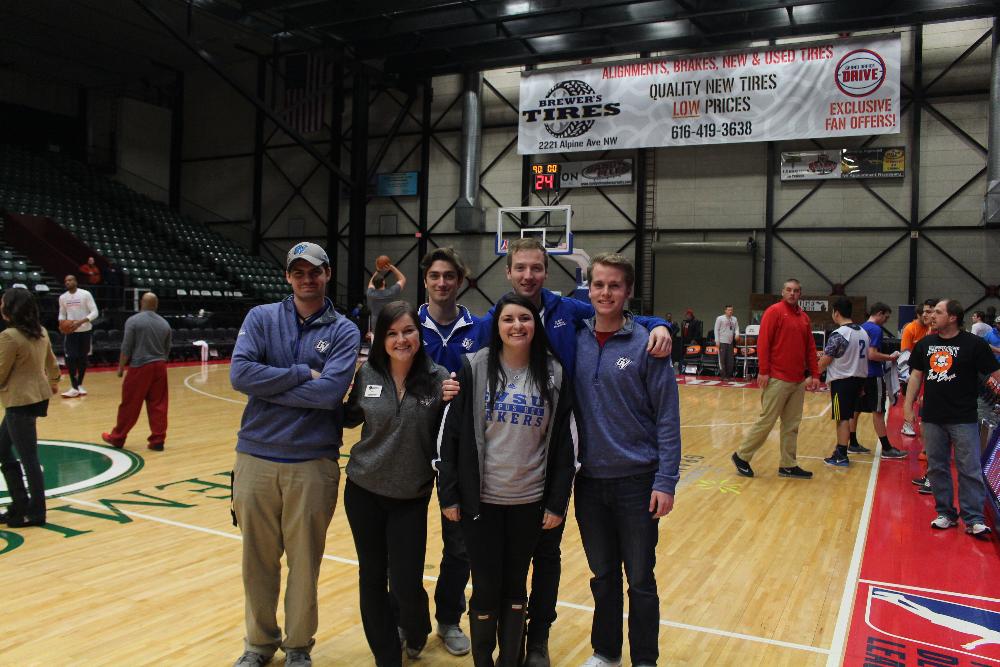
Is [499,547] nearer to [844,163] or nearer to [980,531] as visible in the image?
[980,531]

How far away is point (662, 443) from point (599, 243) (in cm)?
1745

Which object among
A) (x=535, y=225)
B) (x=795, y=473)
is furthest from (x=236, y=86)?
(x=795, y=473)

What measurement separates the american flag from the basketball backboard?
20.5ft

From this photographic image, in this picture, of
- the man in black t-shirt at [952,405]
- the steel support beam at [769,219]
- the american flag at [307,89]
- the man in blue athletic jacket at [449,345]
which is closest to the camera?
the man in blue athletic jacket at [449,345]

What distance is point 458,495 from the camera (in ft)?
9.32

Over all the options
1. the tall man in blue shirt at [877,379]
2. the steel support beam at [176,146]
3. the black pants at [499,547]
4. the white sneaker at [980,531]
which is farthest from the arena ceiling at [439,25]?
the black pants at [499,547]

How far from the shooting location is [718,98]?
57.9ft

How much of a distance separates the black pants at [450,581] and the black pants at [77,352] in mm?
9711

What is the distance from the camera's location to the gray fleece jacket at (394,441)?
2926 millimetres

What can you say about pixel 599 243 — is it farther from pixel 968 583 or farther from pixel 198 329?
pixel 968 583

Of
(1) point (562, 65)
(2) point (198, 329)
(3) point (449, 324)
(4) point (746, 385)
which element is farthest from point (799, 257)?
(3) point (449, 324)

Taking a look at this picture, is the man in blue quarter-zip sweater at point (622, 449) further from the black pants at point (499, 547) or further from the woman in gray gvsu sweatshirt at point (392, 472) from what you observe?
the woman in gray gvsu sweatshirt at point (392, 472)

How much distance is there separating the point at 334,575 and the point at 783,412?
4606 mm

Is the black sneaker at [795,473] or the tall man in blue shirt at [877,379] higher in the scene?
the tall man in blue shirt at [877,379]
